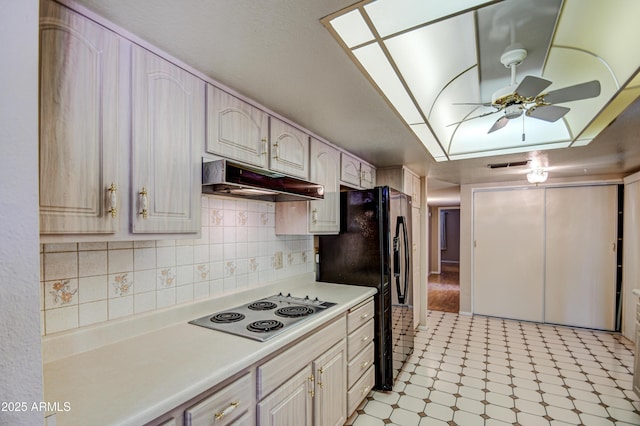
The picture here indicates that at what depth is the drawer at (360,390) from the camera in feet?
6.84

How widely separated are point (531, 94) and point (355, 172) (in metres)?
1.63

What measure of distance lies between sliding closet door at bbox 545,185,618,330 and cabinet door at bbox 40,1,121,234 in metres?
5.26

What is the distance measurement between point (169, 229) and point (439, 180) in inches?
163

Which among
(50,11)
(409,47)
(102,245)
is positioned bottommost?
(102,245)

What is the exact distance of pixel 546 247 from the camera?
4.35m

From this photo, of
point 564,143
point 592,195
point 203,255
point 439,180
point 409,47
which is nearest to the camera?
point 409,47

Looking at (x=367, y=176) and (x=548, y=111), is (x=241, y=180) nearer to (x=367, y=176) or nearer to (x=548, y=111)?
(x=548, y=111)

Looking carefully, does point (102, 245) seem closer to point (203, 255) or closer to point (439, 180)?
point (203, 255)

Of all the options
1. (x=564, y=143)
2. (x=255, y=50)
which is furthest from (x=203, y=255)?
(x=564, y=143)

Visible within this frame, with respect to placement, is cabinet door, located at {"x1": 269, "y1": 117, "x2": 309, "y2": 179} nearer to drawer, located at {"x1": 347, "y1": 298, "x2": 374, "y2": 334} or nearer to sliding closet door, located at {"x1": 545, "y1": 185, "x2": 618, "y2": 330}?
drawer, located at {"x1": 347, "y1": 298, "x2": 374, "y2": 334}

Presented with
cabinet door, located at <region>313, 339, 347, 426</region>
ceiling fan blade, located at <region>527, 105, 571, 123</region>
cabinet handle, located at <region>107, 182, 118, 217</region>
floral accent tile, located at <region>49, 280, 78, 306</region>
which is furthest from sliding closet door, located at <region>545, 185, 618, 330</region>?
floral accent tile, located at <region>49, 280, 78, 306</region>

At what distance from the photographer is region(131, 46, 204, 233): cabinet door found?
1.14 meters

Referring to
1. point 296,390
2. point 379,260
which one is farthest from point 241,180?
point 379,260

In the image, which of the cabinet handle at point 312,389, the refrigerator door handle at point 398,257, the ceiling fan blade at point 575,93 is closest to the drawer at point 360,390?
the cabinet handle at point 312,389
